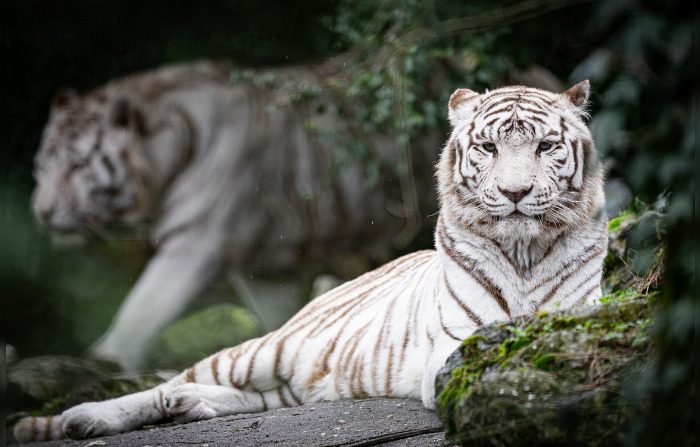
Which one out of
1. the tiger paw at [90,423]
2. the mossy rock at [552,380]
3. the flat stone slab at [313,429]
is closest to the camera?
the mossy rock at [552,380]

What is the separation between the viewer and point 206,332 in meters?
6.61

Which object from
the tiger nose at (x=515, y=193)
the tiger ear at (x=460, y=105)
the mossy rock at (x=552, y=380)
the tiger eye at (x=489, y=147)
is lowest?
the mossy rock at (x=552, y=380)

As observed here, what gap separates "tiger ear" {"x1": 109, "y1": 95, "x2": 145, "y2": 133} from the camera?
630cm

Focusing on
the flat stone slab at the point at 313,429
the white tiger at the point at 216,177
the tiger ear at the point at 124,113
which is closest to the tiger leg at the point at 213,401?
the flat stone slab at the point at 313,429

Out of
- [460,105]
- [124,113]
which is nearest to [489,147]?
[460,105]

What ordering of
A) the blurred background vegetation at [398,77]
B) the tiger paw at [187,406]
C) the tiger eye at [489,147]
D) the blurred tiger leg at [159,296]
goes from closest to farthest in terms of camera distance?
the blurred background vegetation at [398,77], the tiger eye at [489,147], the tiger paw at [187,406], the blurred tiger leg at [159,296]

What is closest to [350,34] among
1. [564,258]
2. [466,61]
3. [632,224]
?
[466,61]

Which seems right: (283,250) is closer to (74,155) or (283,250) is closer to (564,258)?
(74,155)

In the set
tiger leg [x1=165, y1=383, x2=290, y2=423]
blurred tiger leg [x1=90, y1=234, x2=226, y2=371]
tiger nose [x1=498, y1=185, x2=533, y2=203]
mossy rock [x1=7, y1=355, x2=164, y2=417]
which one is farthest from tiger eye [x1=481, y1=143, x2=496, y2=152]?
blurred tiger leg [x1=90, y1=234, x2=226, y2=371]

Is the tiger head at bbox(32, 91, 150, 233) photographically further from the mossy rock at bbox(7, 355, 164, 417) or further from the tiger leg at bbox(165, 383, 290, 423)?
the tiger leg at bbox(165, 383, 290, 423)

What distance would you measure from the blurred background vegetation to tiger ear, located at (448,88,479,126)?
9.9 inches

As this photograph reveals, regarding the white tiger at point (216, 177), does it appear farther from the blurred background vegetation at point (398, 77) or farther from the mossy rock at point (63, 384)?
the mossy rock at point (63, 384)

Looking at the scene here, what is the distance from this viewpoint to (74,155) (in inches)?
247

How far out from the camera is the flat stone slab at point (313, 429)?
2.74 m
